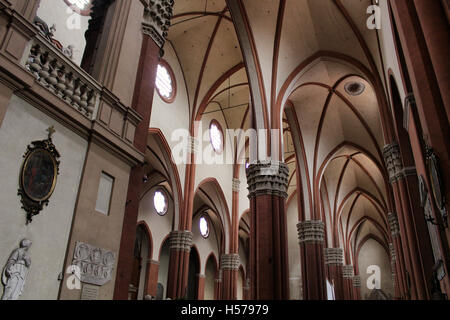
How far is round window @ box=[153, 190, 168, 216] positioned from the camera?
766 inches

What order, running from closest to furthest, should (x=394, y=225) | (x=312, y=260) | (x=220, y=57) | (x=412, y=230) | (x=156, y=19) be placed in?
(x=156, y=19)
(x=412, y=230)
(x=312, y=260)
(x=394, y=225)
(x=220, y=57)

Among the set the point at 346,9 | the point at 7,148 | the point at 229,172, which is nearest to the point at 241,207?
the point at 229,172

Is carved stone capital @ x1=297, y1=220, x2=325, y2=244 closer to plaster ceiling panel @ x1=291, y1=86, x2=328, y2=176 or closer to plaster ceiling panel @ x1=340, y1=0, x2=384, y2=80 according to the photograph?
plaster ceiling panel @ x1=291, y1=86, x2=328, y2=176

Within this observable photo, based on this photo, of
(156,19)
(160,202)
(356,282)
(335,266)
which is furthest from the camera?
(356,282)

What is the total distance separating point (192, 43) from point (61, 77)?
38.3ft

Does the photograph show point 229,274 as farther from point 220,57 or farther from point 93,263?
point 93,263

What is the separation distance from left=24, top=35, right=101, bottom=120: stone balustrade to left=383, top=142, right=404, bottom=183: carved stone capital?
24.9 feet

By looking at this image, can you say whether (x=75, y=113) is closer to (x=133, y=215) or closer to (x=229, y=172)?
(x=133, y=215)

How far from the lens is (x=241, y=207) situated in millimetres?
21391

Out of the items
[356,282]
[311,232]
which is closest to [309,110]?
[311,232]

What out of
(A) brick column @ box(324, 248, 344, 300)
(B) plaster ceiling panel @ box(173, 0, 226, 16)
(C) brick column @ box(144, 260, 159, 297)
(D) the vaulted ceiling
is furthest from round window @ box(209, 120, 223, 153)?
(A) brick column @ box(324, 248, 344, 300)

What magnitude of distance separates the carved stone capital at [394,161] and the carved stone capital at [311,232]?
20.9 feet

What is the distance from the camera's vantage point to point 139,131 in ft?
19.8

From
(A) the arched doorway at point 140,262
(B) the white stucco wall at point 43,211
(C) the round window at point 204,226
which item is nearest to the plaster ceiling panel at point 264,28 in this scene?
(B) the white stucco wall at point 43,211
